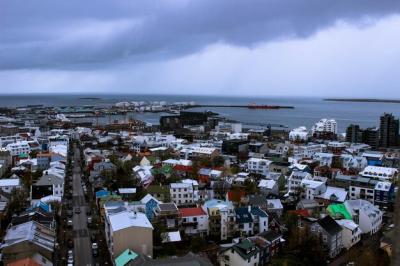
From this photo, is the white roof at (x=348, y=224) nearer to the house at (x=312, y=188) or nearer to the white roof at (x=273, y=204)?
the white roof at (x=273, y=204)

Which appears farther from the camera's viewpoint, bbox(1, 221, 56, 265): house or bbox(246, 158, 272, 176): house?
bbox(246, 158, 272, 176): house

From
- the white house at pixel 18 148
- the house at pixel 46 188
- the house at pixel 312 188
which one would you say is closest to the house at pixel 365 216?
the house at pixel 312 188

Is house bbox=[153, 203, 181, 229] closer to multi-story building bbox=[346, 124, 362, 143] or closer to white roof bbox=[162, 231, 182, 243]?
white roof bbox=[162, 231, 182, 243]

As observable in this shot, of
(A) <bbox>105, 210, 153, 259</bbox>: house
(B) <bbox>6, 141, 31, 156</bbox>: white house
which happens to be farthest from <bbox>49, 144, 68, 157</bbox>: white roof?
(A) <bbox>105, 210, 153, 259</bbox>: house

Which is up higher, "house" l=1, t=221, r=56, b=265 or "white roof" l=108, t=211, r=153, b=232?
"white roof" l=108, t=211, r=153, b=232

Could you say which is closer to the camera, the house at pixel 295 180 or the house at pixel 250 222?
the house at pixel 250 222

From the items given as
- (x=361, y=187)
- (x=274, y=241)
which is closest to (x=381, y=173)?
(x=361, y=187)

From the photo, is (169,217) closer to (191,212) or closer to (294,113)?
(191,212)
